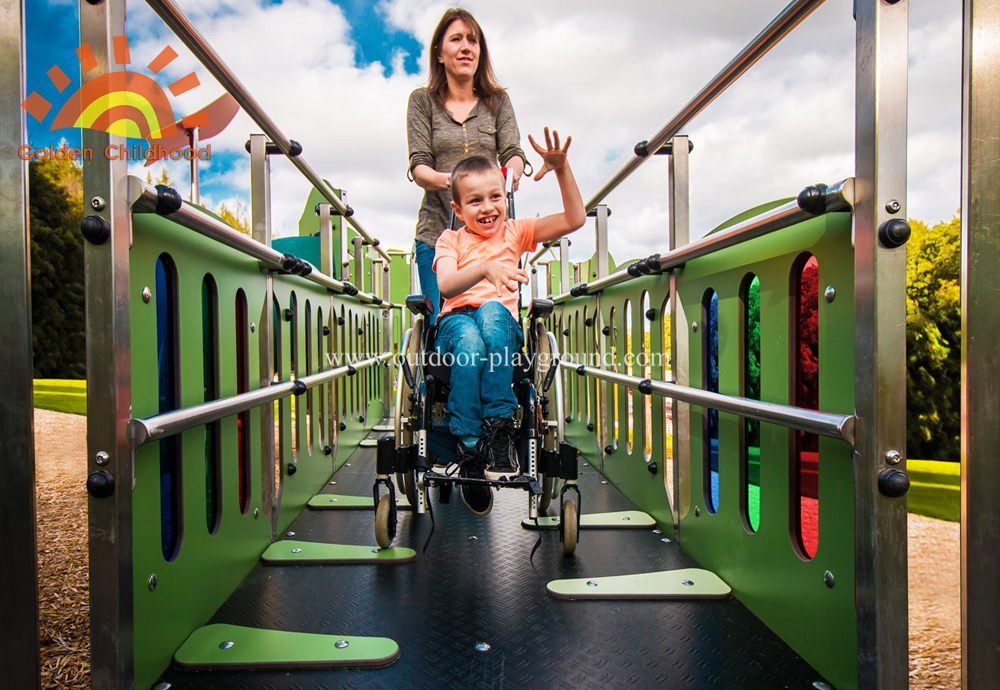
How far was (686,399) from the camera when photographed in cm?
196

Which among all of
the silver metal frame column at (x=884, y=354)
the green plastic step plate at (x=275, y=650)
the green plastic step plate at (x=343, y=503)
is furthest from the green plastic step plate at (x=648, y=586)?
the green plastic step plate at (x=343, y=503)

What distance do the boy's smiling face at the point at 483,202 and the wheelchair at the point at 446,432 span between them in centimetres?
32

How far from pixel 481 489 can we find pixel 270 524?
798mm

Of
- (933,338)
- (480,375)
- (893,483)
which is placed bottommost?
(893,483)

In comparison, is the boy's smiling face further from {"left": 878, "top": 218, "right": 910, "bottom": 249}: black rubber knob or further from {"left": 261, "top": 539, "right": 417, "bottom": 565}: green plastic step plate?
{"left": 878, "top": 218, "right": 910, "bottom": 249}: black rubber knob

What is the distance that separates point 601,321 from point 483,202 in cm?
138

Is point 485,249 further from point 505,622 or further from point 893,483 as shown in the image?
point 893,483

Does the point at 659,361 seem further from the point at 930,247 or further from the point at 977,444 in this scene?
the point at 977,444

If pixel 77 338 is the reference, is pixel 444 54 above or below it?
above

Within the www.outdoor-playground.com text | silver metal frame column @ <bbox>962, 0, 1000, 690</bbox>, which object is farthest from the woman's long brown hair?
silver metal frame column @ <bbox>962, 0, 1000, 690</bbox>

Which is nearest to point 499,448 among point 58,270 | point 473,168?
point 473,168

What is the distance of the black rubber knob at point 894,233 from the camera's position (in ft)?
3.45

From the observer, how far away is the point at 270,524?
225 cm

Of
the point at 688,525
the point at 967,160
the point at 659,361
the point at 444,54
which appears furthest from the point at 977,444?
the point at 444,54
